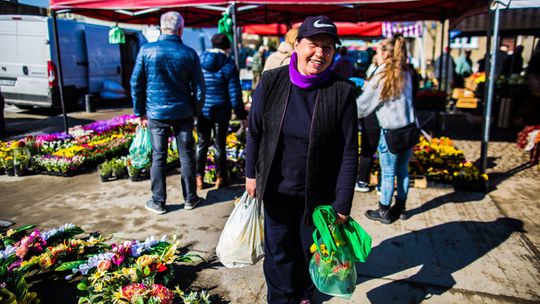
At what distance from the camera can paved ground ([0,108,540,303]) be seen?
2971 mm

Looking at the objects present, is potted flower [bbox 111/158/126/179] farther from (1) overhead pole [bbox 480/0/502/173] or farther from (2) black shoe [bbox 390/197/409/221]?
(1) overhead pole [bbox 480/0/502/173]

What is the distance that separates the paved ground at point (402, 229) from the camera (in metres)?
2.97

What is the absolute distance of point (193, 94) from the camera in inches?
169

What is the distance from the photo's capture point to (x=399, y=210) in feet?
13.7

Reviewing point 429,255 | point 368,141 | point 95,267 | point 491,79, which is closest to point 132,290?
point 95,267

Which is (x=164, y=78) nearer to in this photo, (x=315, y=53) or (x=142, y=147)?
(x=142, y=147)

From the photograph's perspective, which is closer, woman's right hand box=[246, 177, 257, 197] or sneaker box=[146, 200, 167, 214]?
woman's right hand box=[246, 177, 257, 197]

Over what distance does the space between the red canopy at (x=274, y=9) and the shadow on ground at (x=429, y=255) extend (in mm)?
2979

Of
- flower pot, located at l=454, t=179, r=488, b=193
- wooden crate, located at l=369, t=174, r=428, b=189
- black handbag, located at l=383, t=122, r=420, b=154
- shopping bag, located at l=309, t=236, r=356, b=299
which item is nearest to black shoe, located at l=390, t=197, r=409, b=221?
black handbag, located at l=383, t=122, r=420, b=154

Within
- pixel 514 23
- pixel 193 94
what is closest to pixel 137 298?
pixel 193 94

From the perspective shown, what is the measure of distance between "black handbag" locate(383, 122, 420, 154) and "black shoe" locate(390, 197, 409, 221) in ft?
2.05

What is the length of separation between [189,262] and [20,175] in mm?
3904

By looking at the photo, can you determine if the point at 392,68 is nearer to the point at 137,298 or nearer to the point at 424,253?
the point at 424,253

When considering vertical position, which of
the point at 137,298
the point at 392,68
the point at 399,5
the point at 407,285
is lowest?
the point at 407,285
